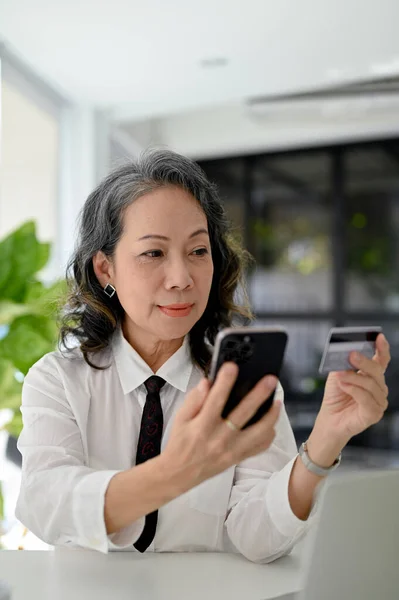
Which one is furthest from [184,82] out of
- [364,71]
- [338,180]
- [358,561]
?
[358,561]

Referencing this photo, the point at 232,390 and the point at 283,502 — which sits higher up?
the point at 232,390

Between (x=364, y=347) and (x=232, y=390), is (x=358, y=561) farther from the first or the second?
(x=364, y=347)

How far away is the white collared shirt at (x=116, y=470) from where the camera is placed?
1183mm

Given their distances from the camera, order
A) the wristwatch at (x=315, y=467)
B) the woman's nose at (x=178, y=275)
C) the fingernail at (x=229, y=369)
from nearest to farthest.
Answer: the fingernail at (x=229, y=369)
the wristwatch at (x=315, y=467)
the woman's nose at (x=178, y=275)

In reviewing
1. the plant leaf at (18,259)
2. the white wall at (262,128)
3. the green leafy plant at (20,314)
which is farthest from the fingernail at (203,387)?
the white wall at (262,128)

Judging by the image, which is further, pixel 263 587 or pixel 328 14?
pixel 328 14

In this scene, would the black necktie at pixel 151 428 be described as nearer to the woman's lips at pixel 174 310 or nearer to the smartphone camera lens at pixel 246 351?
the woman's lips at pixel 174 310

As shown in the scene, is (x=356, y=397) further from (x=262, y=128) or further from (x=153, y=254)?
(x=262, y=128)

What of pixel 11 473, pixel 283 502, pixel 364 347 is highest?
pixel 364 347

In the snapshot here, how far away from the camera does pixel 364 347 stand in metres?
1.15

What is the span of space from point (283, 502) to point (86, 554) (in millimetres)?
379

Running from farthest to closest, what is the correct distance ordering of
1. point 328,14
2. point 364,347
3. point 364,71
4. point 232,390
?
1. point 364,71
2. point 328,14
3. point 364,347
4. point 232,390

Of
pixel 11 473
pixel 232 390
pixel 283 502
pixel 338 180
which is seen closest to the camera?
pixel 232 390

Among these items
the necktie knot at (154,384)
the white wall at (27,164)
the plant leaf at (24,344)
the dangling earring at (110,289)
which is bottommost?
the necktie knot at (154,384)
